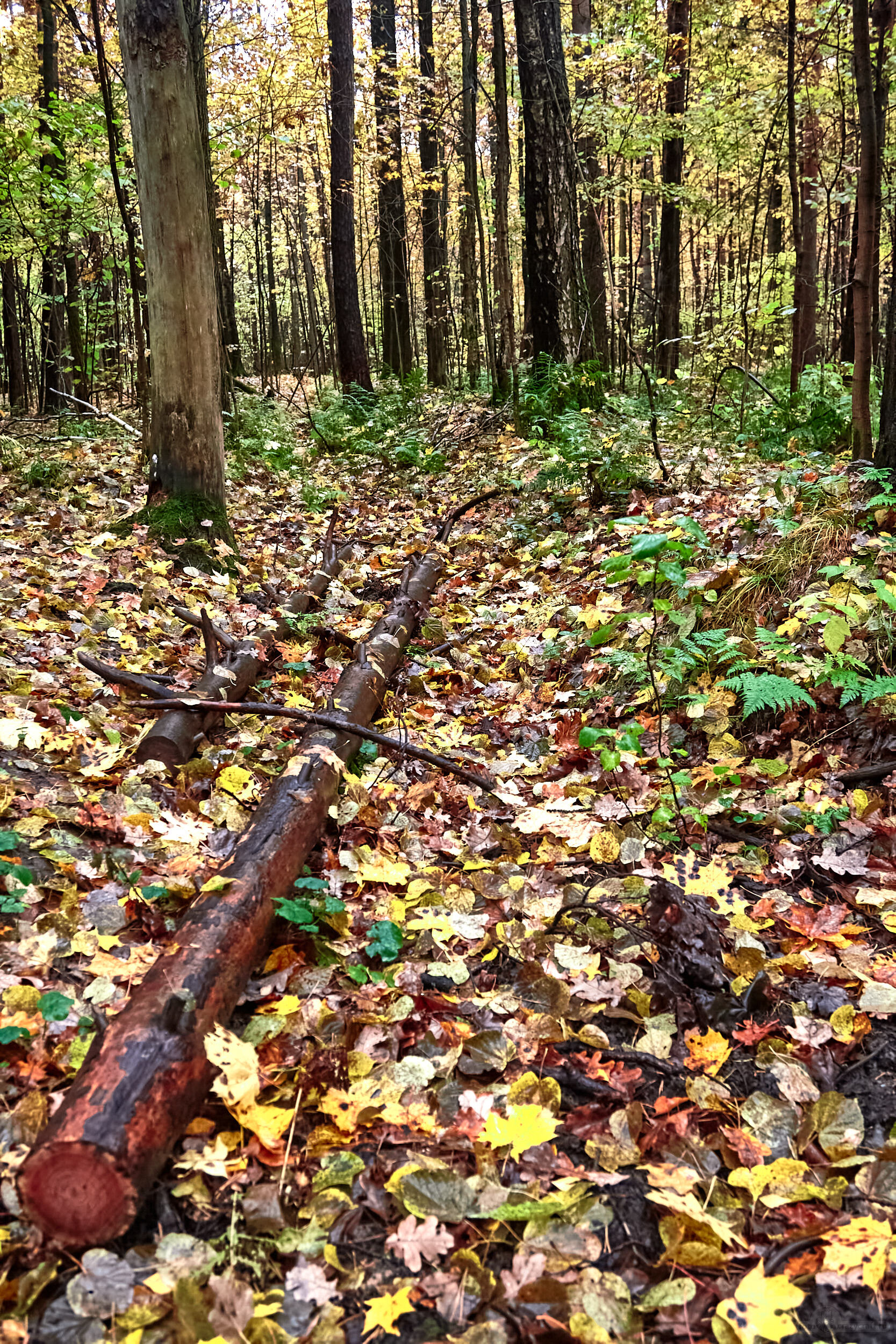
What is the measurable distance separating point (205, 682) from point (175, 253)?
3.16m

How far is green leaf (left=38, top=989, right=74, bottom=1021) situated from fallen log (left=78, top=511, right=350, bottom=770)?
141 centimetres

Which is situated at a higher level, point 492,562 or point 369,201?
point 369,201

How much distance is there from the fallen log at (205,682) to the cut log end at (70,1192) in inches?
71.3

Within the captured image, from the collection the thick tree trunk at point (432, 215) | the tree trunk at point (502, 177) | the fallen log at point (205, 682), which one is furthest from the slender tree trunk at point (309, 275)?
the fallen log at point (205, 682)

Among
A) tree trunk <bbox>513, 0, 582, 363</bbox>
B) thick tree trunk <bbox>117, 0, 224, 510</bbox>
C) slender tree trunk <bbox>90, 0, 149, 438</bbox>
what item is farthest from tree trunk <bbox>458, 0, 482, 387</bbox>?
thick tree trunk <bbox>117, 0, 224, 510</bbox>

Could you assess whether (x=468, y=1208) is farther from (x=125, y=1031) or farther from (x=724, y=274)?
(x=724, y=274)

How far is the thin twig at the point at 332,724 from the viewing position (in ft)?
11.2

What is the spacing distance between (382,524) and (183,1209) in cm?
635

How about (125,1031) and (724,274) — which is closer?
(125,1031)

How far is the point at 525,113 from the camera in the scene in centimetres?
887

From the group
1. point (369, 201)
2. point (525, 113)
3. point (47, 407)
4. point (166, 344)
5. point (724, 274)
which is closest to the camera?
point (166, 344)

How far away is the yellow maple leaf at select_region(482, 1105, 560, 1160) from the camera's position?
1918 mm

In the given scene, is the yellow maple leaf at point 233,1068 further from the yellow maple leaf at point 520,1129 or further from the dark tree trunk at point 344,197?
the dark tree trunk at point 344,197

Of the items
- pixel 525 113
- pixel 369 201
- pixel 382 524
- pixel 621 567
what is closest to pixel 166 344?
pixel 382 524
